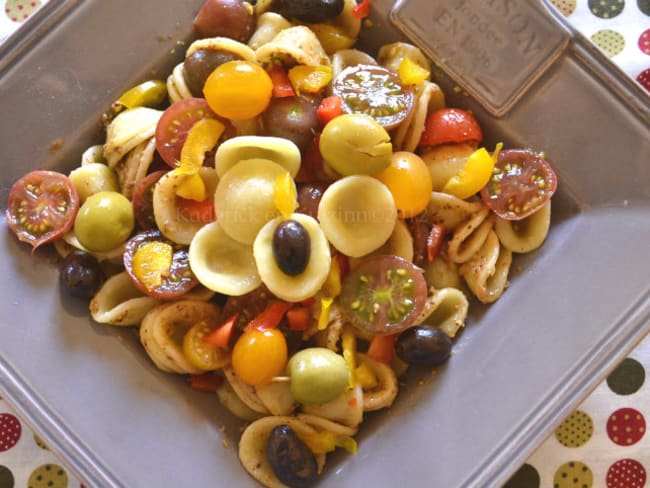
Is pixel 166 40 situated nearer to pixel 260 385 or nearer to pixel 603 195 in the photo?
pixel 260 385

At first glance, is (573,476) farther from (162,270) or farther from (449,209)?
(162,270)

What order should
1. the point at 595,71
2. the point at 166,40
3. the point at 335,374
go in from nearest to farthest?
the point at 335,374 → the point at 595,71 → the point at 166,40

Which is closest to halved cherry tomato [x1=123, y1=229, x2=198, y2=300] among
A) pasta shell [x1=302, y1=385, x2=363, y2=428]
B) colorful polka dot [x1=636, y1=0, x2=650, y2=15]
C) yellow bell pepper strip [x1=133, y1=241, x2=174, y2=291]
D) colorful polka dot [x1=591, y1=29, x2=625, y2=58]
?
yellow bell pepper strip [x1=133, y1=241, x2=174, y2=291]

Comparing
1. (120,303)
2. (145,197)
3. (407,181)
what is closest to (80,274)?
(120,303)

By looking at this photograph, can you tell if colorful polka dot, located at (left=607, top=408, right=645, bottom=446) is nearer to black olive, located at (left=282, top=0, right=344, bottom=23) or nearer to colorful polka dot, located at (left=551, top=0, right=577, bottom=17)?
colorful polka dot, located at (left=551, top=0, right=577, bottom=17)

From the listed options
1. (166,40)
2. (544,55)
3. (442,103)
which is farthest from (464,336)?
(166,40)

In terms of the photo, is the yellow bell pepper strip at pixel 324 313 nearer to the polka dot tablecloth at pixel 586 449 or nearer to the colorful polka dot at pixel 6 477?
the polka dot tablecloth at pixel 586 449
